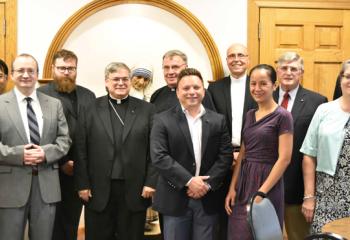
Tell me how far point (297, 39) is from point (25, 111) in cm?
257

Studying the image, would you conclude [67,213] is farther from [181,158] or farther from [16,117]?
[181,158]

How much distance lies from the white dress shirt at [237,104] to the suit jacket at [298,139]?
0.37 meters

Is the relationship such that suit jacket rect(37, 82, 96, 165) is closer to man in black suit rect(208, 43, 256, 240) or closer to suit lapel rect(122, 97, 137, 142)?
suit lapel rect(122, 97, 137, 142)

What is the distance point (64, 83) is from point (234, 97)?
117cm

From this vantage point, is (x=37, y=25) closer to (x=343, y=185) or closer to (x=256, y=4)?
(x=256, y=4)

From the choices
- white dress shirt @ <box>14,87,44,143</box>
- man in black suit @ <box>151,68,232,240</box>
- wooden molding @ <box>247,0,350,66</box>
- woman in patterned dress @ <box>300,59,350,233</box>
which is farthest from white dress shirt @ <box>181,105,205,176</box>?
wooden molding @ <box>247,0,350,66</box>

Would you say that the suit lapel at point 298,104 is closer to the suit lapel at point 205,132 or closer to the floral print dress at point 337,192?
the floral print dress at point 337,192

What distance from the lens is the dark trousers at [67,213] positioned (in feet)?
10.4

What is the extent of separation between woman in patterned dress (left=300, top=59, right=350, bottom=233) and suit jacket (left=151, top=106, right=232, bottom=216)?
482mm

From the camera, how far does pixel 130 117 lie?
287cm

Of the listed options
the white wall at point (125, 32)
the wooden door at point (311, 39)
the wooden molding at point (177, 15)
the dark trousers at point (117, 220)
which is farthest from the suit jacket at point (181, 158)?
the wooden door at point (311, 39)

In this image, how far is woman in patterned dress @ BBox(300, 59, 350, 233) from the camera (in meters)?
2.48

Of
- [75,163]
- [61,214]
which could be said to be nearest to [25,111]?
[75,163]

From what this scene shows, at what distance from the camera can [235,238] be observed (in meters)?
2.50
